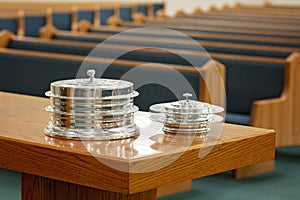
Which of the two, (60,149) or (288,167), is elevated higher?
(60,149)

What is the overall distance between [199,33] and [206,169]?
548 centimetres

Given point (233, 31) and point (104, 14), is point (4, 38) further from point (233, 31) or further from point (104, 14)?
point (104, 14)

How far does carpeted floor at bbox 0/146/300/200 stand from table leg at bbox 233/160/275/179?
0.15ft

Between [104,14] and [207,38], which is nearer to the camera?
[207,38]

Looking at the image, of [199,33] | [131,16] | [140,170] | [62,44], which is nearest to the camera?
[140,170]

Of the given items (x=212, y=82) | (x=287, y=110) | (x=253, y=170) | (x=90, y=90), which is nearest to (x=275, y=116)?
(x=287, y=110)

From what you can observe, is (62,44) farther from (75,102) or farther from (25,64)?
(75,102)

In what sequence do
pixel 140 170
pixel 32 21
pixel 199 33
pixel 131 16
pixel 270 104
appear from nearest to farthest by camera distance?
1. pixel 140 170
2. pixel 270 104
3. pixel 199 33
4. pixel 32 21
5. pixel 131 16

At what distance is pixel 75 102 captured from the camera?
72.3 inches

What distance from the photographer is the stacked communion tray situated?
1.83 metres

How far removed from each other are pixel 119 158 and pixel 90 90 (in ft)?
0.87

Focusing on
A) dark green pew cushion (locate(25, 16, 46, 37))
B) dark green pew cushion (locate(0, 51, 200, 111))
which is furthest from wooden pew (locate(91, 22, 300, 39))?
dark green pew cushion (locate(0, 51, 200, 111))

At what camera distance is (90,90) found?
183cm

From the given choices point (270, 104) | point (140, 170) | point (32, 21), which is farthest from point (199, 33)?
point (140, 170)
